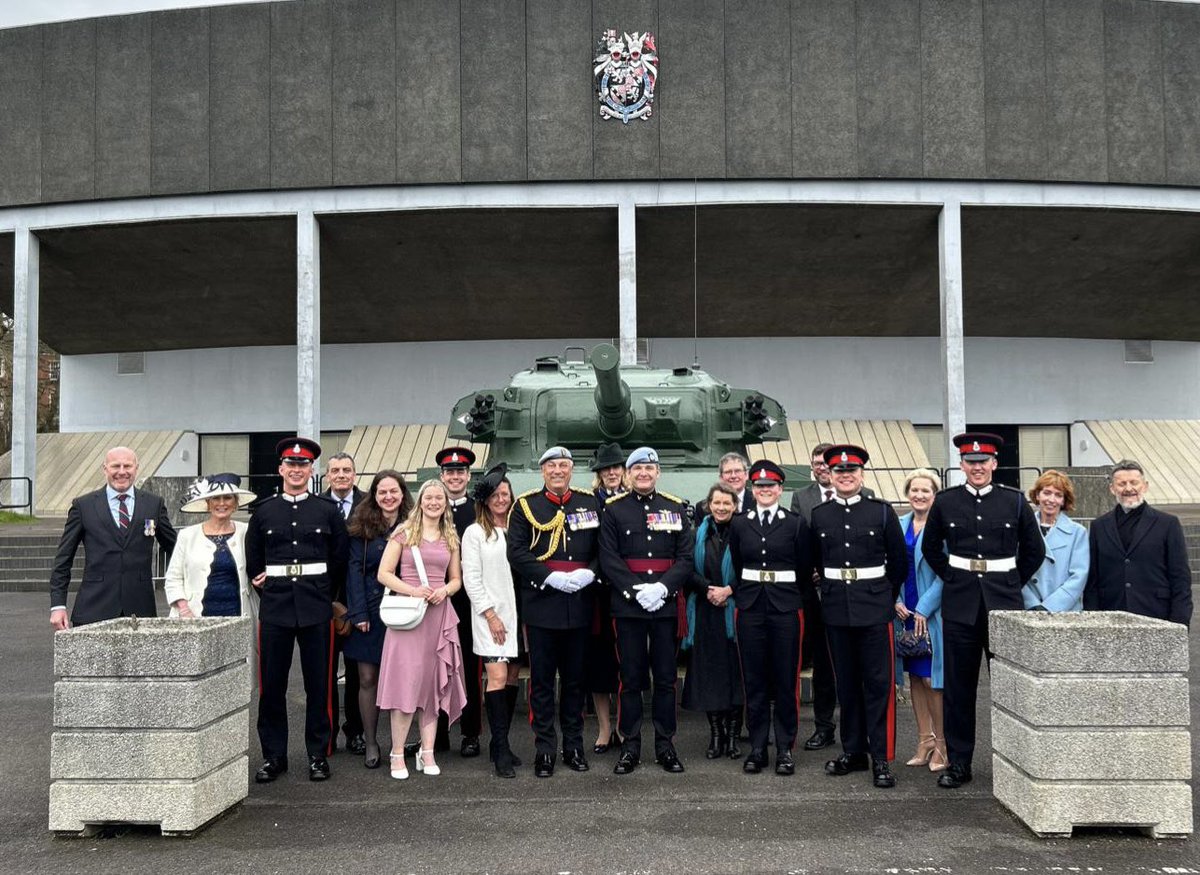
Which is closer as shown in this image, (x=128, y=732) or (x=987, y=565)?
(x=128, y=732)

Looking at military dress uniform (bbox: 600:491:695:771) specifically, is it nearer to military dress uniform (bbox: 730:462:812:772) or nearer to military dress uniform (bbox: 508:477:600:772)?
military dress uniform (bbox: 508:477:600:772)

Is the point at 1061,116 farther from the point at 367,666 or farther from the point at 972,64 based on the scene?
the point at 367,666

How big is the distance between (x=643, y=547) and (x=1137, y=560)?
2825 mm

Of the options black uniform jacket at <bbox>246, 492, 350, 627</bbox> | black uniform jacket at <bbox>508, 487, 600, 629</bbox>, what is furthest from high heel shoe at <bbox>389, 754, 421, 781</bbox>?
black uniform jacket at <bbox>508, 487, 600, 629</bbox>

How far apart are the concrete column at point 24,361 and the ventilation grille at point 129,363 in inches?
234

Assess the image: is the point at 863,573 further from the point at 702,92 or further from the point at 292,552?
the point at 702,92

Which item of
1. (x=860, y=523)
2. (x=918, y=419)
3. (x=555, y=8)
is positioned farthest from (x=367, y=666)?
(x=918, y=419)

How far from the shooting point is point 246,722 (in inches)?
207

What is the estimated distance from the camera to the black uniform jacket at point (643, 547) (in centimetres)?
590

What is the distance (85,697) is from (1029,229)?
2039cm

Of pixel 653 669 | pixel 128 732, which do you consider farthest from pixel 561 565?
pixel 128 732

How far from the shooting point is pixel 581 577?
19.3 ft

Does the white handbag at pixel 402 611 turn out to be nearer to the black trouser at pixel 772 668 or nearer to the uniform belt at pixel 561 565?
the uniform belt at pixel 561 565

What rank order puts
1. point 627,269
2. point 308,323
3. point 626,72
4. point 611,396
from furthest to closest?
point 308,323
point 627,269
point 626,72
point 611,396
